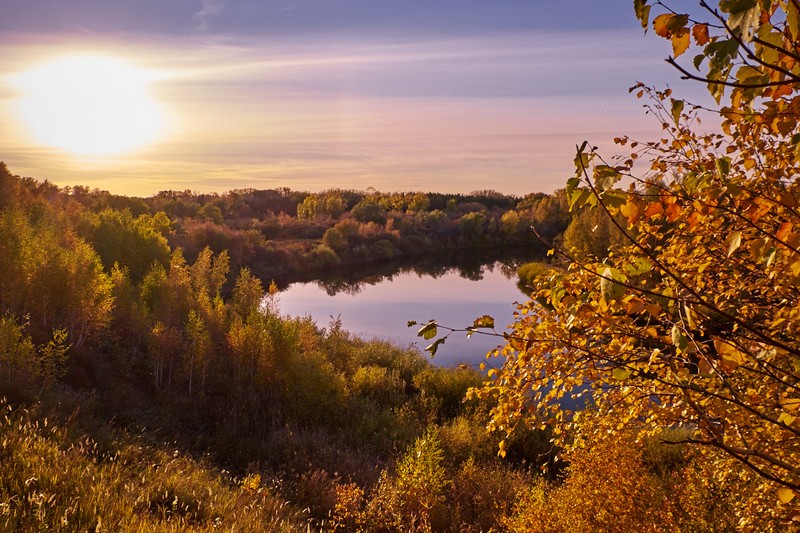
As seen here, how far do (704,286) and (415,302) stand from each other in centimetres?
4041

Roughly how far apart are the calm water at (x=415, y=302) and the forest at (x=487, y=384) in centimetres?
654

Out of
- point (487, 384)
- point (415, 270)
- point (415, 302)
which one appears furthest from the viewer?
point (415, 270)

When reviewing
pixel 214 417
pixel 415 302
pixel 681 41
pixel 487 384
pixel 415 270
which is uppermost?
pixel 681 41

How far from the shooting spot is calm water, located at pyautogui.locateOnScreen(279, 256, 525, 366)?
33.1m

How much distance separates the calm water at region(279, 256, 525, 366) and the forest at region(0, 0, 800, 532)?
6536 millimetres

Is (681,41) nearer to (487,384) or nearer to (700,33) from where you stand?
(700,33)

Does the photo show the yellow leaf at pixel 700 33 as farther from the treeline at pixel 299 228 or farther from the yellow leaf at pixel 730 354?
the treeline at pixel 299 228

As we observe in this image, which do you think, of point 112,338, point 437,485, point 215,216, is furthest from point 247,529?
point 215,216

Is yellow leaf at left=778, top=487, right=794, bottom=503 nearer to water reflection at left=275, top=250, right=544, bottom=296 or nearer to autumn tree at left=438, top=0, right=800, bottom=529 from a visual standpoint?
autumn tree at left=438, top=0, right=800, bottom=529

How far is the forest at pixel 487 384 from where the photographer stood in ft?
8.32

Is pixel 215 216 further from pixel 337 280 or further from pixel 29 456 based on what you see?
pixel 29 456

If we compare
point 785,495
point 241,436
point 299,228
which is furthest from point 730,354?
point 299,228

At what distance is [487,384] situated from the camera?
5352mm

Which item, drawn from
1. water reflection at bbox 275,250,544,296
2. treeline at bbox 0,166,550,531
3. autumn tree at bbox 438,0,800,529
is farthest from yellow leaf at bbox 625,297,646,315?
water reflection at bbox 275,250,544,296
